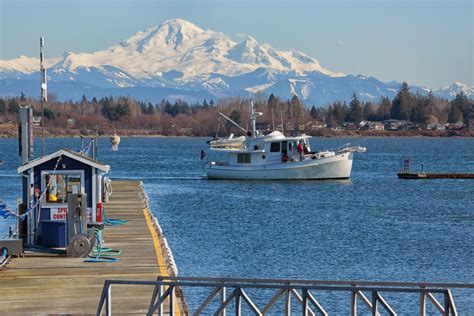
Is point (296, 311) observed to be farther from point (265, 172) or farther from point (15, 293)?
point (265, 172)

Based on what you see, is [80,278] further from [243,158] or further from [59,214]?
[243,158]

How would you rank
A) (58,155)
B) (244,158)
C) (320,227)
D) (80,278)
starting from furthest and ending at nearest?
(244,158), (320,227), (58,155), (80,278)

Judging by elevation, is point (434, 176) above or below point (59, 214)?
below

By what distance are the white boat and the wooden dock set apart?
1667 inches

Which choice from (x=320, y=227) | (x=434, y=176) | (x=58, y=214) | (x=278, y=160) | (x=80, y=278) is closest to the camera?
(x=80, y=278)

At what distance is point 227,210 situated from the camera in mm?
55312

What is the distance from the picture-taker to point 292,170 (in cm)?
7638

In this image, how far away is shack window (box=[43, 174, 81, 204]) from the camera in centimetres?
2872

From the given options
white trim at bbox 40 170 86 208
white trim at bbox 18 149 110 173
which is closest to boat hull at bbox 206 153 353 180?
white trim at bbox 40 170 86 208

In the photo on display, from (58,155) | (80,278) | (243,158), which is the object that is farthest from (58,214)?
(243,158)

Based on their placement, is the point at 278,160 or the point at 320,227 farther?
the point at 278,160

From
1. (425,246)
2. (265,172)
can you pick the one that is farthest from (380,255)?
(265,172)

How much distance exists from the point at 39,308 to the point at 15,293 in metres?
1.69

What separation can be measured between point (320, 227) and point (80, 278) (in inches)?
926
